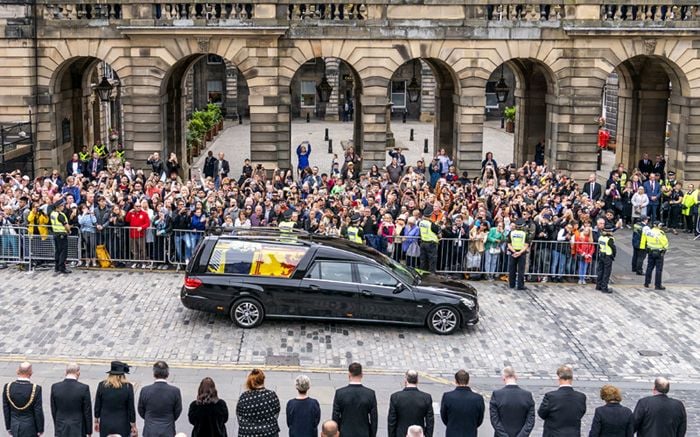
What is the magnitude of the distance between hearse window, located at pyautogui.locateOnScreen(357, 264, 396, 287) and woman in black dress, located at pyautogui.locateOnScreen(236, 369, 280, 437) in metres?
6.84

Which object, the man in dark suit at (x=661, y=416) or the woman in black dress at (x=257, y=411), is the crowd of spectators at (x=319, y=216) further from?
the man in dark suit at (x=661, y=416)

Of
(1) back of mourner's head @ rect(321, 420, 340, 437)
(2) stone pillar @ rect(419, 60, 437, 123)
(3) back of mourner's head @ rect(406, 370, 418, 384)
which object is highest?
(2) stone pillar @ rect(419, 60, 437, 123)

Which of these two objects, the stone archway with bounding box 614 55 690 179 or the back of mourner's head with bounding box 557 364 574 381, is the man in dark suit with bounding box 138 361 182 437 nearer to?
the back of mourner's head with bounding box 557 364 574 381

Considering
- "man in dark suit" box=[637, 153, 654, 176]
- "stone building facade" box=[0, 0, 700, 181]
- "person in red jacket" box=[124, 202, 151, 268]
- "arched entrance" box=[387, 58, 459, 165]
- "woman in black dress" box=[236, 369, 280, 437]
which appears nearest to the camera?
"woman in black dress" box=[236, 369, 280, 437]

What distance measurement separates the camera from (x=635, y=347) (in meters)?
17.9

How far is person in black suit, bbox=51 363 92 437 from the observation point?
38.1 feet

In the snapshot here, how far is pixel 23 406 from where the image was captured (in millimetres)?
11742

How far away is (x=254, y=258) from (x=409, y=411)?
7.05 m

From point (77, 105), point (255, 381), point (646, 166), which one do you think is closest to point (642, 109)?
point (646, 166)

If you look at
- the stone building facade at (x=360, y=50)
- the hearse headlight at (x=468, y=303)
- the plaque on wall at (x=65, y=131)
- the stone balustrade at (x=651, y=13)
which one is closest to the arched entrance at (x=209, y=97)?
the plaque on wall at (x=65, y=131)

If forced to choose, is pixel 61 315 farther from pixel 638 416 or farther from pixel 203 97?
pixel 203 97

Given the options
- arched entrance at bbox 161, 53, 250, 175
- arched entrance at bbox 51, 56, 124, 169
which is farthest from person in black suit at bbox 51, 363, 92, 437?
arched entrance at bbox 161, 53, 250, 175

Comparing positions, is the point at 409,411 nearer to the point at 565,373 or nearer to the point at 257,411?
the point at 257,411

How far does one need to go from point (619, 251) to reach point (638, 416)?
1482 cm
